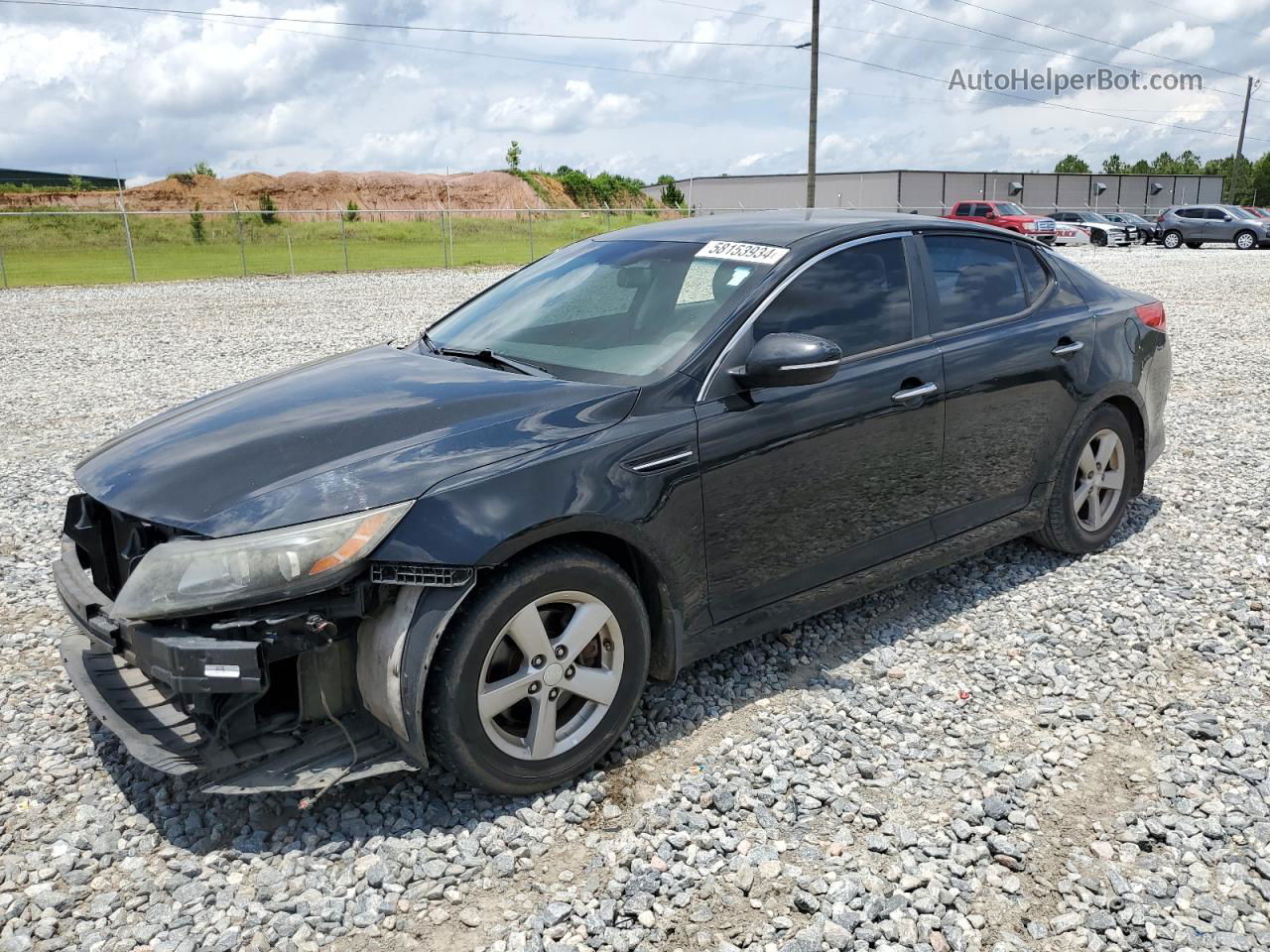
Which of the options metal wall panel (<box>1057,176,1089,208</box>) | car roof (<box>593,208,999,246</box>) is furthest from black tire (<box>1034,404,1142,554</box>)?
metal wall panel (<box>1057,176,1089,208</box>)

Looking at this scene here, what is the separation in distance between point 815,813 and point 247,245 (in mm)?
45409

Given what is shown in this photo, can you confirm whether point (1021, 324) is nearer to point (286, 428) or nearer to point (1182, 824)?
point (1182, 824)

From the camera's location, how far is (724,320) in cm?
351

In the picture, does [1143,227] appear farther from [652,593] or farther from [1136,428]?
[652,593]

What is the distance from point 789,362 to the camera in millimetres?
3305

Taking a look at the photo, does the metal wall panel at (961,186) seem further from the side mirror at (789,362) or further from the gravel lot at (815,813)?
the side mirror at (789,362)

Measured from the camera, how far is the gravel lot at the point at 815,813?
261 cm

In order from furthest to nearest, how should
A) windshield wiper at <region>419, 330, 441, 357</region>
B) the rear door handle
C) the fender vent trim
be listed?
1. windshield wiper at <region>419, 330, 441, 357</region>
2. the rear door handle
3. the fender vent trim

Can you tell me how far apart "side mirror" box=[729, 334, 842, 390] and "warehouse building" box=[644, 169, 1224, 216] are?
184 ft

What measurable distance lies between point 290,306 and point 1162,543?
15.7 metres

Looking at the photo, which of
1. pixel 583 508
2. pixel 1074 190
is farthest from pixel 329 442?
pixel 1074 190

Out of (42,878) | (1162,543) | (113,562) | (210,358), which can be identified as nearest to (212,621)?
(113,562)

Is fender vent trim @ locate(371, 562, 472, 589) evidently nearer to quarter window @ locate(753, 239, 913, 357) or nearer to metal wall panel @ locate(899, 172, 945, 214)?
quarter window @ locate(753, 239, 913, 357)

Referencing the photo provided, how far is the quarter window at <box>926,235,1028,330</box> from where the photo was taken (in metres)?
4.26
